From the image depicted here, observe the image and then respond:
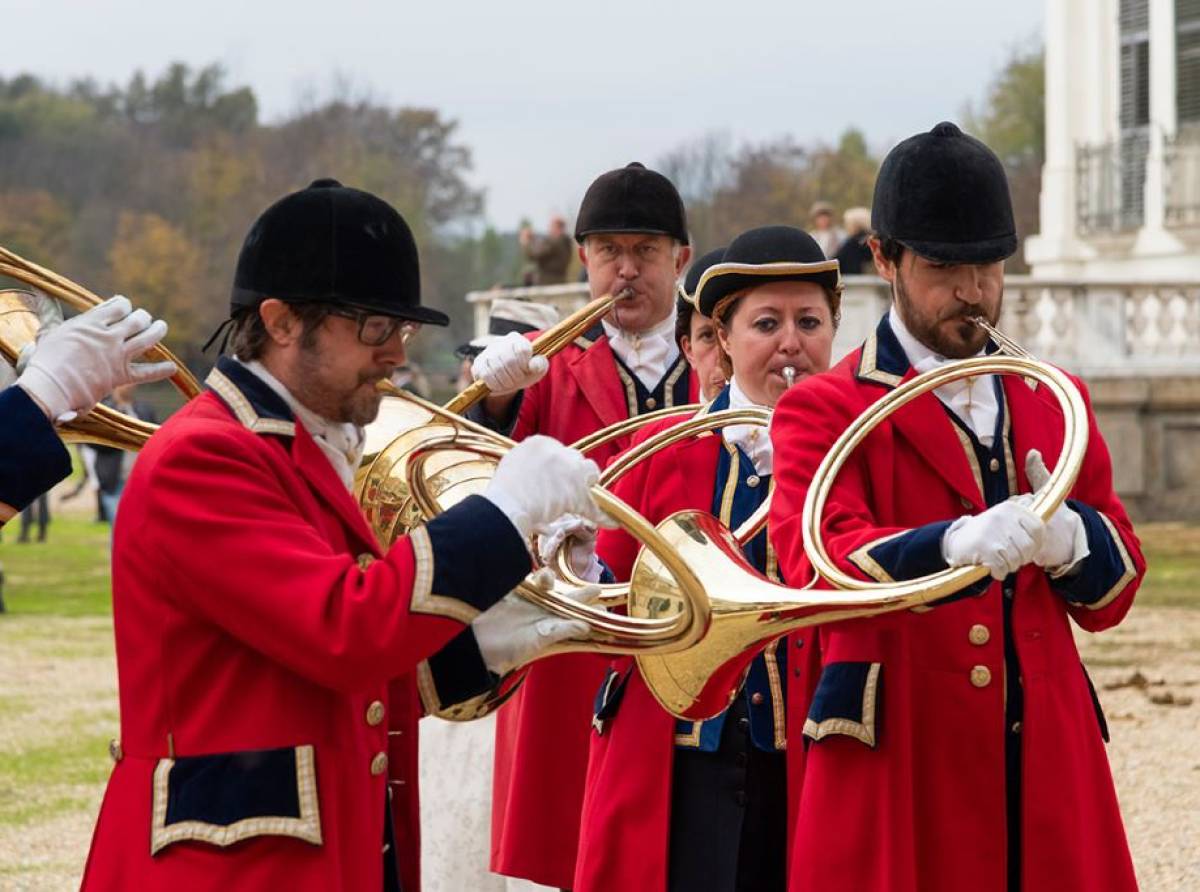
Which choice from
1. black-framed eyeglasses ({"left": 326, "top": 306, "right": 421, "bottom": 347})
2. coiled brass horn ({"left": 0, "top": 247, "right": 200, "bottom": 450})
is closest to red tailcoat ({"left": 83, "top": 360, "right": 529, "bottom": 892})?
black-framed eyeglasses ({"left": 326, "top": 306, "right": 421, "bottom": 347})

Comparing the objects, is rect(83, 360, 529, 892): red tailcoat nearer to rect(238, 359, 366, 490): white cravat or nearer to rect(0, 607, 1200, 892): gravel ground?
rect(238, 359, 366, 490): white cravat

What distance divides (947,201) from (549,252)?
66.1 ft

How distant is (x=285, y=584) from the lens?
294 centimetres

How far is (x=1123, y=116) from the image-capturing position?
23609 mm

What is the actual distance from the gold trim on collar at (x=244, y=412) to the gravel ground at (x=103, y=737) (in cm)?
507

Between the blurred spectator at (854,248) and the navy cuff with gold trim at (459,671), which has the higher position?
the blurred spectator at (854,248)

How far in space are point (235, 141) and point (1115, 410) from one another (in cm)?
5227

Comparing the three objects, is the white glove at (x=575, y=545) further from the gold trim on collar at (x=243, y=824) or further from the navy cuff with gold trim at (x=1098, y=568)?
the gold trim on collar at (x=243, y=824)

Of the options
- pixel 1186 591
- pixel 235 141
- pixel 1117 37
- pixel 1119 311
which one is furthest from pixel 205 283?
pixel 1186 591

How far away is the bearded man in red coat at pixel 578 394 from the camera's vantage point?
5219 mm

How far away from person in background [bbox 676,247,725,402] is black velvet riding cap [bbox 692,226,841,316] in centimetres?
33

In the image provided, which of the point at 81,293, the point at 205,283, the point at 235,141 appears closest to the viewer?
the point at 81,293

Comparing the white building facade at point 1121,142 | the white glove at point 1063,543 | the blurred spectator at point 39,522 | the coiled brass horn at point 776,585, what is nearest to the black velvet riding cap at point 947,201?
the coiled brass horn at point 776,585

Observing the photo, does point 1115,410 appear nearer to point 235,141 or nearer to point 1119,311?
point 1119,311
